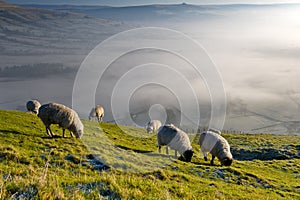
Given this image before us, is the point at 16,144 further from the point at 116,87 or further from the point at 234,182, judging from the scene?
the point at 234,182

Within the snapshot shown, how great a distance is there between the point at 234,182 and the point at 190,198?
527 inches

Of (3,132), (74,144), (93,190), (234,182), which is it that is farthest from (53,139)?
(93,190)

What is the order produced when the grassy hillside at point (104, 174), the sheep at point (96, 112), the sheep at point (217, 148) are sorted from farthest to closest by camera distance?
the sheep at point (96, 112), the sheep at point (217, 148), the grassy hillside at point (104, 174)

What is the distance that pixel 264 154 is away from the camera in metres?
42.0

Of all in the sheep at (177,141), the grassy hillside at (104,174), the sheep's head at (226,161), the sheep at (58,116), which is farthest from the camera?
the sheep's head at (226,161)

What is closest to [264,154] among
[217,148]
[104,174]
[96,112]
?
[217,148]

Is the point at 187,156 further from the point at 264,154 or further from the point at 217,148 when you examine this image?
the point at 264,154

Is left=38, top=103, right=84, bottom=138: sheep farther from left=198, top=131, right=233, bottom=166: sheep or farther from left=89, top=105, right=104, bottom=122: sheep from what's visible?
left=89, top=105, right=104, bottom=122: sheep

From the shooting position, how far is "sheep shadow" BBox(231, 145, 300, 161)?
40703 millimetres

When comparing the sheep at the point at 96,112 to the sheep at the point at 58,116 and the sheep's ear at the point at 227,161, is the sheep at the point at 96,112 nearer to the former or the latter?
the sheep at the point at 58,116

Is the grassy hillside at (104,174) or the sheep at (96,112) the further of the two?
the sheep at (96,112)

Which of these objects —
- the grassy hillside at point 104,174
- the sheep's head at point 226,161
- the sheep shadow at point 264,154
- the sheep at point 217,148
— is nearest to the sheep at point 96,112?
the grassy hillside at point 104,174

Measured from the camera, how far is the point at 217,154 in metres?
26.8

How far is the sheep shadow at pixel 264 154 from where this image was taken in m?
40.7
